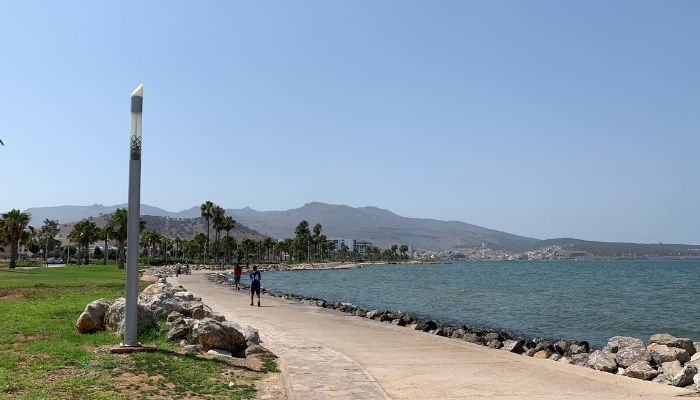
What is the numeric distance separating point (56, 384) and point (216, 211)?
12063 centimetres

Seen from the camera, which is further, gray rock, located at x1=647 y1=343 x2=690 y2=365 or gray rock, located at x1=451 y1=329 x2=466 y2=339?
gray rock, located at x1=451 y1=329 x2=466 y2=339

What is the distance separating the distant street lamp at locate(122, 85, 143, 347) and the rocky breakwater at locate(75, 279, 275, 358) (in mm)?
1179

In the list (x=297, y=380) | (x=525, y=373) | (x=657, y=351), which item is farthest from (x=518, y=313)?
(x=297, y=380)

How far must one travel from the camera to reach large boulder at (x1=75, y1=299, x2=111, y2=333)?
47.9 ft

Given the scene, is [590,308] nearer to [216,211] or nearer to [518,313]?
[518,313]

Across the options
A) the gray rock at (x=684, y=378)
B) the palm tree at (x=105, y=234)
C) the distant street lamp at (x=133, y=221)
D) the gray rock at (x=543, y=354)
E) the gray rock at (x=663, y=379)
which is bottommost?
the gray rock at (x=543, y=354)

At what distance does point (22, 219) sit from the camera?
74.8 metres

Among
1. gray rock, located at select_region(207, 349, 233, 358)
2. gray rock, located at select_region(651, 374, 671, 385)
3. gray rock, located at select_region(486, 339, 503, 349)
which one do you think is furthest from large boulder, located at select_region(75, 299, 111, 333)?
gray rock, located at select_region(651, 374, 671, 385)

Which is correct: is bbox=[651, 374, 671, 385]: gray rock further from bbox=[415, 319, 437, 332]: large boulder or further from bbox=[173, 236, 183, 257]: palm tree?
bbox=[173, 236, 183, 257]: palm tree

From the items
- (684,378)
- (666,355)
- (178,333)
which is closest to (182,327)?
(178,333)

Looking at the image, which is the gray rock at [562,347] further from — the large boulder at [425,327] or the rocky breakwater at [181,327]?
the rocky breakwater at [181,327]

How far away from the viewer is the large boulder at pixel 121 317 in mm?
14125

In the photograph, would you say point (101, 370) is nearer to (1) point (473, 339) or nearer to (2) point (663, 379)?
(2) point (663, 379)

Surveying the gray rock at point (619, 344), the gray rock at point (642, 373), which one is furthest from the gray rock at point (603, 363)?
the gray rock at point (619, 344)
